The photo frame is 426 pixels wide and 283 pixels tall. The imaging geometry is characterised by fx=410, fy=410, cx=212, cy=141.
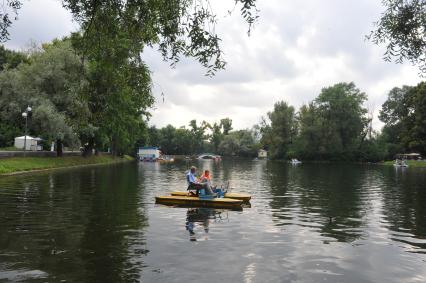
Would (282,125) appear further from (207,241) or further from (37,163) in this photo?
(207,241)

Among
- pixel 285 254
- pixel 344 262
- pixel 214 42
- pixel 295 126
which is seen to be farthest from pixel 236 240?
pixel 295 126

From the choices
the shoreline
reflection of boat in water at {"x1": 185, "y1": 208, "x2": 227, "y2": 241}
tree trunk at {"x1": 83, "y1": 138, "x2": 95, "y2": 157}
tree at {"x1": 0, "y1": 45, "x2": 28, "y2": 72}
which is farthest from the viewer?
tree at {"x1": 0, "y1": 45, "x2": 28, "y2": 72}

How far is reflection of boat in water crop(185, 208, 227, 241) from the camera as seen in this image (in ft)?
55.0

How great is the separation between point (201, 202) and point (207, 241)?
25.9 ft

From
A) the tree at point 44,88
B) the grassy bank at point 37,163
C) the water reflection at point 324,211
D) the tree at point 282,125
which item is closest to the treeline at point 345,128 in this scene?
the tree at point 282,125

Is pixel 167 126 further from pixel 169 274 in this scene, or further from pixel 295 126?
pixel 169 274

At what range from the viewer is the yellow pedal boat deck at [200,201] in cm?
2245

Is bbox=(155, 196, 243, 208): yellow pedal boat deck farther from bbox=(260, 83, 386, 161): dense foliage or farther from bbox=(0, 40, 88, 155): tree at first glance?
bbox=(260, 83, 386, 161): dense foliage

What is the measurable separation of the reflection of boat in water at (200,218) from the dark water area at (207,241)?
0.15 feet

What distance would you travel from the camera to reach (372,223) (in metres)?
19.0

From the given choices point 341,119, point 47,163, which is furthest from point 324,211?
point 341,119

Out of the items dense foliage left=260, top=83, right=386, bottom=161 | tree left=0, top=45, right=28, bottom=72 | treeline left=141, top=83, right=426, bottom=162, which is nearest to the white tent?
tree left=0, top=45, right=28, bottom=72

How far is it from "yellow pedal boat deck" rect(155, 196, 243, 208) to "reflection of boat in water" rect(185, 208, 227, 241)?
529mm

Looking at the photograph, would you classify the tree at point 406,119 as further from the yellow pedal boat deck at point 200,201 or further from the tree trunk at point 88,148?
the yellow pedal boat deck at point 200,201
